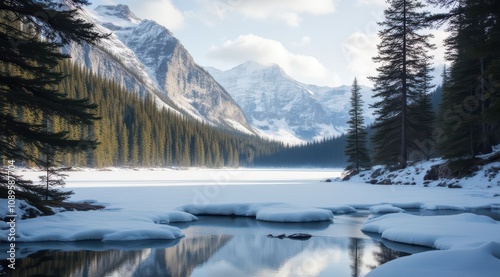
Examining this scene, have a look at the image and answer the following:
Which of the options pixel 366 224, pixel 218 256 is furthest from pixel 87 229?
pixel 366 224

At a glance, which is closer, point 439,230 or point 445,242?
point 445,242

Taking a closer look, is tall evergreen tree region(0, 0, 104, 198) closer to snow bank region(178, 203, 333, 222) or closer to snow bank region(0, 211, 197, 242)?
snow bank region(0, 211, 197, 242)

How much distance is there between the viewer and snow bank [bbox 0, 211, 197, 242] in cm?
1180

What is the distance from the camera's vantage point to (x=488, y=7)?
295 inches

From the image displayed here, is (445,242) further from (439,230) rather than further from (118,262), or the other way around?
(118,262)

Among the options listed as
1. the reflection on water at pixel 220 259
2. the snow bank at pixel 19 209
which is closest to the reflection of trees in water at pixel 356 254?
the reflection on water at pixel 220 259

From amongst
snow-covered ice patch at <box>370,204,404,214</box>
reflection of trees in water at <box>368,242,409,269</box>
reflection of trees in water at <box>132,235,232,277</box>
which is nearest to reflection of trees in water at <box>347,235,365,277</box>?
reflection of trees in water at <box>368,242,409,269</box>

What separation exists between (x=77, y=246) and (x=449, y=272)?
10.2 metres

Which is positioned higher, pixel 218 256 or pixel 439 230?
pixel 439 230

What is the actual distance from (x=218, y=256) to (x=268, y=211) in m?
6.56

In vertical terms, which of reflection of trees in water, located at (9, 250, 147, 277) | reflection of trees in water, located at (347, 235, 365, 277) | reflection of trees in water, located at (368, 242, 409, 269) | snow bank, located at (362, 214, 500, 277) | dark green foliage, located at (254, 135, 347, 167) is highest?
dark green foliage, located at (254, 135, 347, 167)

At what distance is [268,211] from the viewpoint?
17375mm

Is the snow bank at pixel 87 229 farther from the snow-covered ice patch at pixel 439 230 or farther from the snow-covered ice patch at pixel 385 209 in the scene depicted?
the snow-covered ice patch at pixel 385 209

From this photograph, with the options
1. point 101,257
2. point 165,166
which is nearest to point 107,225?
point 101,257
